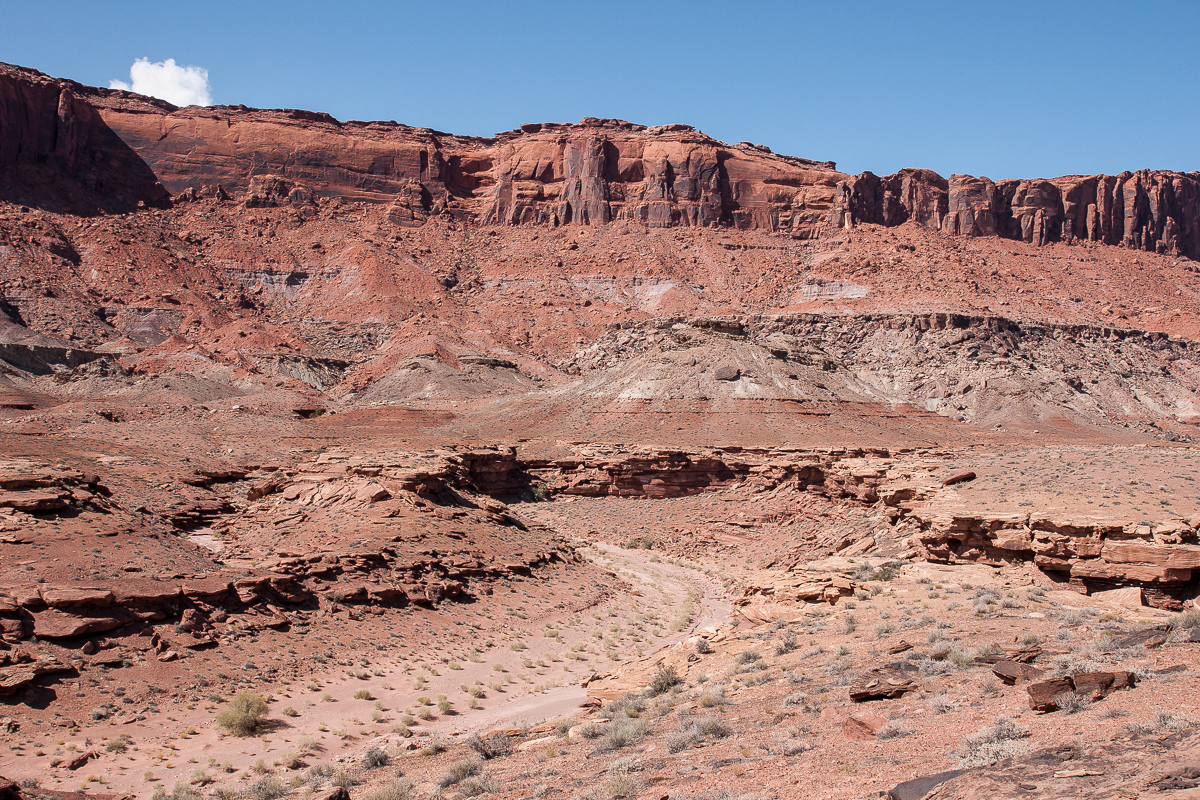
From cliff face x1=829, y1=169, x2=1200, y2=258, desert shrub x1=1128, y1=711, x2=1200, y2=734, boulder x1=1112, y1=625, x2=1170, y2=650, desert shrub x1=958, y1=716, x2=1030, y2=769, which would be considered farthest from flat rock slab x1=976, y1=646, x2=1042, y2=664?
cliff face x1=829, y1=169, x2=1200, y2=258

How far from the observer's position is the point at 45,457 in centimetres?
2428

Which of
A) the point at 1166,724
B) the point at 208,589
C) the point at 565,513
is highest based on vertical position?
the point at 1166,724

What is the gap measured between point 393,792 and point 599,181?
364 feet

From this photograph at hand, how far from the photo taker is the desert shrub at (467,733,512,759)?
11172 mm

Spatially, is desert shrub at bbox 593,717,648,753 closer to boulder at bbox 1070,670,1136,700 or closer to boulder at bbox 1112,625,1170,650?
boulder at bbox 1070,670,1136,700

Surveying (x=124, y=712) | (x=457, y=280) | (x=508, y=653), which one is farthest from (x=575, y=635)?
(x=457, y=280)

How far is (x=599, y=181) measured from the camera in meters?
115

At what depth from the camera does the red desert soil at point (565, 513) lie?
32.0ft

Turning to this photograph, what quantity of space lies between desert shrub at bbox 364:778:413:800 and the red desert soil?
0.35 ft

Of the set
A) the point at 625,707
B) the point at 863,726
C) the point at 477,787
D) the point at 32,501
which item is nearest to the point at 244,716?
the point at 477,787

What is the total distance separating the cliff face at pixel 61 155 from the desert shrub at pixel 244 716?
101m

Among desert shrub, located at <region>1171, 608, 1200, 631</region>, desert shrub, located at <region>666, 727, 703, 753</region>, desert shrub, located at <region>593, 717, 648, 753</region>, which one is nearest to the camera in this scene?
desert shrub, located at <region>666, 727, 703, 753</region>

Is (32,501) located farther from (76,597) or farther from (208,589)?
(208,589)

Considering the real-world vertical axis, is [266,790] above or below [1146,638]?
below
